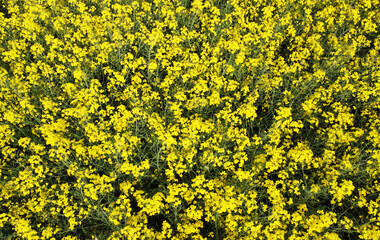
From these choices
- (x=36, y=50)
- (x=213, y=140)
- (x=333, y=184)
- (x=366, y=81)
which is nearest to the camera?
(x=333, y=184)

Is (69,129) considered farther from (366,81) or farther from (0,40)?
(366,81)

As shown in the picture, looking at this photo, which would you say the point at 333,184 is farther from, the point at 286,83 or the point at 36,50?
the point at 36,50

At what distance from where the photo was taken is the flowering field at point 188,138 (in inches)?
175

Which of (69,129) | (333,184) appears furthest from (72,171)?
(333,184)

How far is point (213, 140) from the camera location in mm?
5008

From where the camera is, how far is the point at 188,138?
16.5 ft

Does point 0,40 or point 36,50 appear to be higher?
point 0,40

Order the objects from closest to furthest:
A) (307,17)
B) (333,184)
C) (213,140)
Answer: (333,184)
(213,140)
(307,17)

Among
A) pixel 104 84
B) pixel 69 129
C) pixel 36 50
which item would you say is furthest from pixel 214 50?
pixel 36 50

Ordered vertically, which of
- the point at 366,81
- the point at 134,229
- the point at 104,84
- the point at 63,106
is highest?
the point at 366,81

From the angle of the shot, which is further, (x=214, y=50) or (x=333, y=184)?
(x=214, y=50)

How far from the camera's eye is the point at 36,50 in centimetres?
623

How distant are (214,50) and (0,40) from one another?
618cm

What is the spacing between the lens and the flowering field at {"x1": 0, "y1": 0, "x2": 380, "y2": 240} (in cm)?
445
